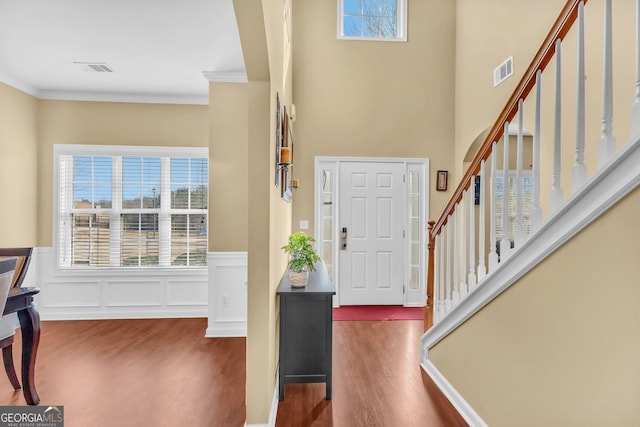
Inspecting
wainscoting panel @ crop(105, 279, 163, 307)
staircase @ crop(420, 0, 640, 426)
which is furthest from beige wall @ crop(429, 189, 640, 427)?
wainscoting panel @ crop(105, 279, 163, 307)

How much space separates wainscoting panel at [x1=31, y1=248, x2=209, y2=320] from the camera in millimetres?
4008

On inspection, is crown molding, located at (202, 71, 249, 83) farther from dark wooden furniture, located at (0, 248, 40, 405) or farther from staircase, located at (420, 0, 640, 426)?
staircase, located at (420, 0, 640, 426)

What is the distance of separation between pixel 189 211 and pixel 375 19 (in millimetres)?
3739

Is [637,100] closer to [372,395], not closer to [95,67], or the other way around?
[372,395]

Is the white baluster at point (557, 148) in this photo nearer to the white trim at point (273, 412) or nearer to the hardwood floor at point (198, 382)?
the hardwood floor at point (198, 382)

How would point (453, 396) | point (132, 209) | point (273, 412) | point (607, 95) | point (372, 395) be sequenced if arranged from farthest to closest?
point (132, 209), point (372, 395), point (453, 396), point (273, 412), point (607, 95)

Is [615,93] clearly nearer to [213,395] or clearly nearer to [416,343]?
[416,343]

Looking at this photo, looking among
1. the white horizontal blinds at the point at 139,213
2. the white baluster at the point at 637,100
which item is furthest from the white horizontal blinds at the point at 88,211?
the white baluster at the point at 637,100

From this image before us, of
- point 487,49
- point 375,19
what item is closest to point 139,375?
point 487,49

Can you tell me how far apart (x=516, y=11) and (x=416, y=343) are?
364cm

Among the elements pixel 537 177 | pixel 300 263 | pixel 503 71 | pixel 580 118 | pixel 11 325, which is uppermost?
pixel 503 71

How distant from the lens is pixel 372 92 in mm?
4652

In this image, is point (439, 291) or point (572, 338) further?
point (439, 291)

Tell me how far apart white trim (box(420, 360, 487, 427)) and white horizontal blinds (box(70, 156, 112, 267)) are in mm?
3848
